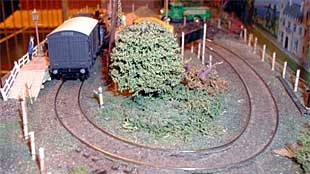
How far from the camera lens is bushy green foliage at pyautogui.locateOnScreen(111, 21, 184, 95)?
14.4 m

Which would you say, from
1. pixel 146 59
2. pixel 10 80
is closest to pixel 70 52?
pixel 10 80

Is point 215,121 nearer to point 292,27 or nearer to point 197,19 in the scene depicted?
point 292,27

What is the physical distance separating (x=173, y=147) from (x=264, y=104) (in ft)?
17.8

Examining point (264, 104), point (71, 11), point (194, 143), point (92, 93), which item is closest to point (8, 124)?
point (92, 93)

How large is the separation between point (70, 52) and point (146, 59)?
5244 millimetres

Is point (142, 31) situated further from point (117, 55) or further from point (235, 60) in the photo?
point (235, 60)

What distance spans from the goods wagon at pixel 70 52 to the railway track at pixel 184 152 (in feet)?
5.86

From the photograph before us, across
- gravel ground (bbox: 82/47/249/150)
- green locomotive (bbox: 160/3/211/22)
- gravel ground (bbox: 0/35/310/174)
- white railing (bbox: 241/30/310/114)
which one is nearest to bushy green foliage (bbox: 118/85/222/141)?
gravel ground (bbox: 82/47/249/150)

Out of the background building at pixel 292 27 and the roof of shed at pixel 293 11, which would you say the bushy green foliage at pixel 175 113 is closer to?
the background building at pixel 292 27

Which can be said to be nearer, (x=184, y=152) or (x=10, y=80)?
(x=184, y=152)

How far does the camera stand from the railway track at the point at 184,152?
39.9ft

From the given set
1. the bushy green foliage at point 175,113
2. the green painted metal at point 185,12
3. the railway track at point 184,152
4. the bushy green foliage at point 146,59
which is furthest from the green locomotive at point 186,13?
the bushy green foliage at point 146,59

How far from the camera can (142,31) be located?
1468cm

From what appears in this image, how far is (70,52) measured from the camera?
18312 mm
